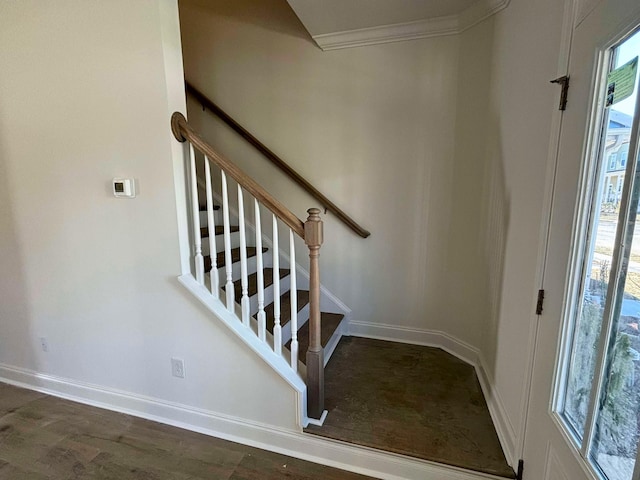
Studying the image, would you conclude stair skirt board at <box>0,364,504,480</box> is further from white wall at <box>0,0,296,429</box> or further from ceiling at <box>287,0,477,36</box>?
ceiling at <box>287,0,477,36</box>

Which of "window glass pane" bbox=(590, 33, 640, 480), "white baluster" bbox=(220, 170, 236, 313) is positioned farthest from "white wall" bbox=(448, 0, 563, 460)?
"white baluster" bbox=(220, 170, 236, 313)

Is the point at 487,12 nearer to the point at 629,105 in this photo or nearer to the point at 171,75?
the point at 629,105

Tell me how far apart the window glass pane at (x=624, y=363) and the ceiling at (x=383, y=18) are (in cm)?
137

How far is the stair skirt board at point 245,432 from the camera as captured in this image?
4.90ft

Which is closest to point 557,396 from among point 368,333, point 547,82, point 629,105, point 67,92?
point 629,105

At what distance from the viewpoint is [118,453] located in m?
1.69

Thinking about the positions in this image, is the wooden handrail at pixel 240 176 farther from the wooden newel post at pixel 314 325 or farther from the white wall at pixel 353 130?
the white wall at pixel 353 130

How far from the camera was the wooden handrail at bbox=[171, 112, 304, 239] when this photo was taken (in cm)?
155

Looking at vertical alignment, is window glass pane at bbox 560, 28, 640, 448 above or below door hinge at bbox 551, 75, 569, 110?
below

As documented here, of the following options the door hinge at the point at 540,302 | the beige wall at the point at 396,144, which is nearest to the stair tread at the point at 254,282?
the beige wall at the point at 396,144

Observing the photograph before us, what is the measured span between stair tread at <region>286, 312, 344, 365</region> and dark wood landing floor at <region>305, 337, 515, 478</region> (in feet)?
0.65

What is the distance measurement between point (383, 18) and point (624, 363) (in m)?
2.29

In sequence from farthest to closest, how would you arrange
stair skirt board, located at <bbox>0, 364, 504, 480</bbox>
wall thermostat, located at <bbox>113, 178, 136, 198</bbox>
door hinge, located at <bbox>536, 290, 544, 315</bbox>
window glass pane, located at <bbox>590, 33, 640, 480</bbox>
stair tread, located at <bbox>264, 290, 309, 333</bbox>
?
1. stair tread, located at <bbox>264, 290, 309, 333</bbox>
2. wall thermostat, located at <bbox>113, 178, 136, 198</bbox>
3. stair skirt board, located at <bbox>0, 364, 504, 480</bbox>
4. door hinge, located at <bbox>536, 290, 544, 315</bbox>
5. window glass pane, located at <bbox>590, 33, 640, 480</bbox>

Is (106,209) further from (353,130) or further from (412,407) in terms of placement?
(412,407)
